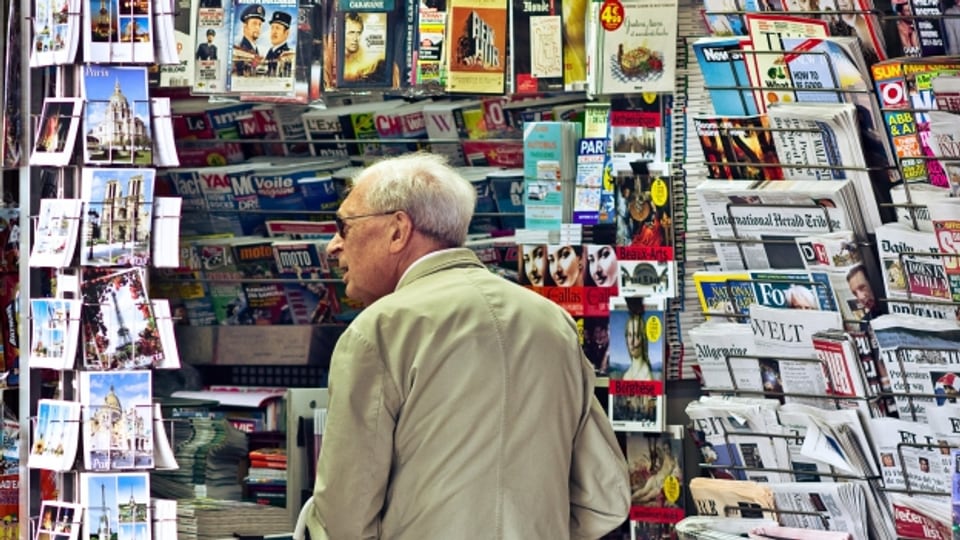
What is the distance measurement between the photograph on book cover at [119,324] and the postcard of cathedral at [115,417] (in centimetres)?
4

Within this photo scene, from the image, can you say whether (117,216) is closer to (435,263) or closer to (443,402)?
(435,263)

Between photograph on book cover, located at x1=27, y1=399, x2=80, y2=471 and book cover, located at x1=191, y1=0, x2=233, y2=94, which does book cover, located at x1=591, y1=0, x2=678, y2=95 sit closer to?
book cover, located at x1=191, y1=0, x2=233, y2=94

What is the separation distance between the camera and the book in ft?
12.9

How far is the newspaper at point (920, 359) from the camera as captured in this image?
298 cm

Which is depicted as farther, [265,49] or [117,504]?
[265,49]

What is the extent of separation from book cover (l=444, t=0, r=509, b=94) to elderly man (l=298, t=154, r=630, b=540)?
1.38 m

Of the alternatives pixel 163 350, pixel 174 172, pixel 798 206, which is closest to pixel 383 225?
pixel 798 206

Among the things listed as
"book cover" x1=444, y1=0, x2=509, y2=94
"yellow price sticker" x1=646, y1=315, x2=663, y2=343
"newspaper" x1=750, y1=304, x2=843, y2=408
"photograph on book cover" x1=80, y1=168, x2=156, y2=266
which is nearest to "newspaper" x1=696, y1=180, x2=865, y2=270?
"newspaper" x1=750, y1=304, x2=843, y2=408

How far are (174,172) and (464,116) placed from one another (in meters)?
0.87

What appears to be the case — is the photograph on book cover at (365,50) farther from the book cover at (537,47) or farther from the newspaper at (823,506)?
the newspaper at (823,506)

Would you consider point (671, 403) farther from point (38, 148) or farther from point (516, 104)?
point (38, 148)

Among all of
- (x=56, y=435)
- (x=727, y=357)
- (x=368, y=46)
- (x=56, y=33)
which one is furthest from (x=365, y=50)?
(x=727, y=357)

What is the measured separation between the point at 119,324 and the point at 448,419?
1.46 metres

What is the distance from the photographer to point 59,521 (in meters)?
4.00
